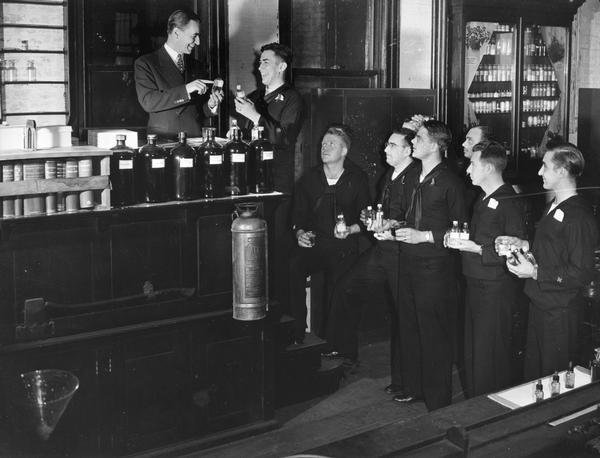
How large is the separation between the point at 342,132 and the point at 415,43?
150 centimetres

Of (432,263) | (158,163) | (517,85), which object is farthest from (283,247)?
(517,85)

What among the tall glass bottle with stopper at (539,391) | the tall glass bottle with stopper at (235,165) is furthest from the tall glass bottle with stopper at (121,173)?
the tall glass bottle with stopper at (539,391)

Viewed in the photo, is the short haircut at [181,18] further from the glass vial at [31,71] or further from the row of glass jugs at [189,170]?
the glass vial at [31,71]

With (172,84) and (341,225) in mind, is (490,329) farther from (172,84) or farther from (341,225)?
(172,84)

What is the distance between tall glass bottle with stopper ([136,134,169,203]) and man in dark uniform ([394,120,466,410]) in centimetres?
146

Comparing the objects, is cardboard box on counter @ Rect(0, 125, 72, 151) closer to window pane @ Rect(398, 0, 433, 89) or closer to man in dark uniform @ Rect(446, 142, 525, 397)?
man in dark uniform @ Rect(446, 142, 525, 397)

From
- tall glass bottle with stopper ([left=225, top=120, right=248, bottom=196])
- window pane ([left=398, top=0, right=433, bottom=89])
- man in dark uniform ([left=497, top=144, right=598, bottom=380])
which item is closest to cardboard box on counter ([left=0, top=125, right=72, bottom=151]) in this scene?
tall glass bottle with stopper ([left=225, top=120, right=248, bottom=196])

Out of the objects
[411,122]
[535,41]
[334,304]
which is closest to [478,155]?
[411,122]

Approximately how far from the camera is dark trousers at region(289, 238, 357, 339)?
5.38 meters

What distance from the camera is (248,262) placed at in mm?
4281

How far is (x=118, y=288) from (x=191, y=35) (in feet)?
5.57

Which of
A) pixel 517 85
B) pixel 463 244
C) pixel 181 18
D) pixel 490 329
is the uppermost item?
pixel 181 18

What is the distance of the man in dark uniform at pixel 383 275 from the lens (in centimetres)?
514

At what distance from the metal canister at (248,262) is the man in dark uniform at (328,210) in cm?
105
